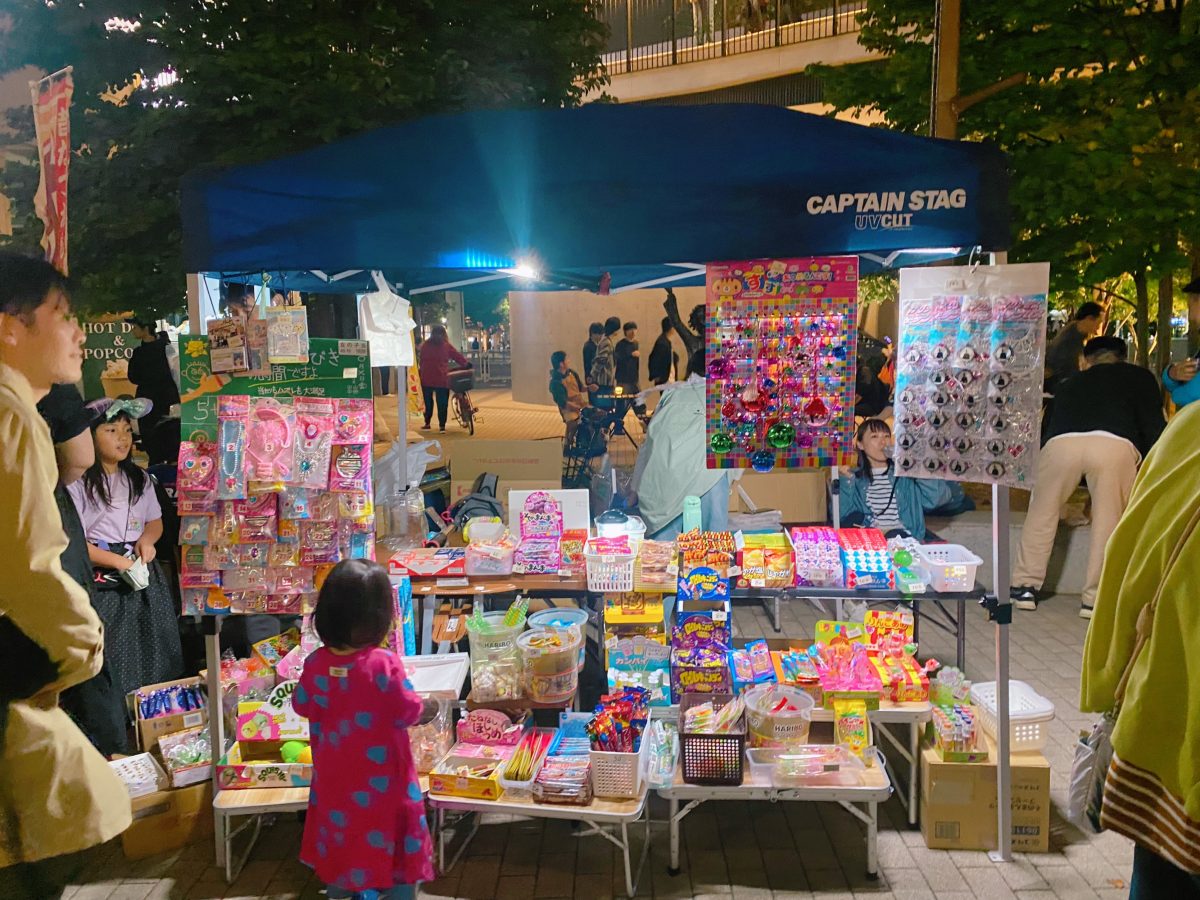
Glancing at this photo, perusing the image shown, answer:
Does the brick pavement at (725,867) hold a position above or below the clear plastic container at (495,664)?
below

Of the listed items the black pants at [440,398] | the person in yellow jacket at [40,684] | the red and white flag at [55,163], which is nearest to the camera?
the person in yellow jacket at [40,684]

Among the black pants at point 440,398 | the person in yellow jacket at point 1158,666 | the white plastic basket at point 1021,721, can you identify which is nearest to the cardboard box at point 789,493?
the white plastic basket at point 1021,721

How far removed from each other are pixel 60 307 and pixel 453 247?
1639 mm

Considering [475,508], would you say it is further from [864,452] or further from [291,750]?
[864,452]

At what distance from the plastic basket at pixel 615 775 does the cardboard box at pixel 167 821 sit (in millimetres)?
1887

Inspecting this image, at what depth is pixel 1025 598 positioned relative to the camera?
703 centimetres

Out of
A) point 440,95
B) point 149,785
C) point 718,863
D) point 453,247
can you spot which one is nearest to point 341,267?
point 453,247

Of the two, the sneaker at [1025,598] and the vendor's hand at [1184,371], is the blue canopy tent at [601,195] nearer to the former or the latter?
the vendor's hand at [1184,371]

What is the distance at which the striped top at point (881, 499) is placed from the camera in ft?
18.8

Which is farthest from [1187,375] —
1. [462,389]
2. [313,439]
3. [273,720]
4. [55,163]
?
[462,389]

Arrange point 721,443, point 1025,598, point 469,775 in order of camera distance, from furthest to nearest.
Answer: point 1025,598 → point 721,443 → point 469,775

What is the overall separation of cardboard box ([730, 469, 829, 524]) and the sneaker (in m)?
1.83

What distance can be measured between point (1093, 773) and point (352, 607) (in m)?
2.19

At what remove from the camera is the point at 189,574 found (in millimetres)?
3736
